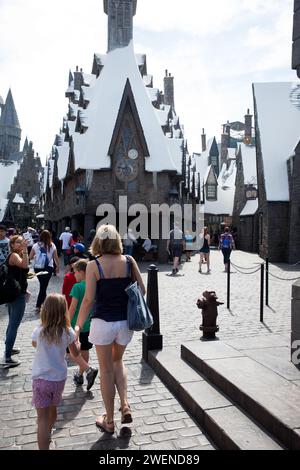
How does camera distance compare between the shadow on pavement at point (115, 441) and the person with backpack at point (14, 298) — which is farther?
the person with backpack at point (14, 298)

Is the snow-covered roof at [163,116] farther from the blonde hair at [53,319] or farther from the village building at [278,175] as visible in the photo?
the blonde hair at [53,319]

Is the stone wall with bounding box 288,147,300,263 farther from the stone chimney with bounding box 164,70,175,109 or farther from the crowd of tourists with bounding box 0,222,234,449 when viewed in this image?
the crowd of tourists with bounding box 0,222,234,449

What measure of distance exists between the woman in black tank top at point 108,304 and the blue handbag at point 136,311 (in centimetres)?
7

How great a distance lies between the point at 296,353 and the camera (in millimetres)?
4523

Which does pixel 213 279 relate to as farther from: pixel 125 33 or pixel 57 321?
pixel 125 33

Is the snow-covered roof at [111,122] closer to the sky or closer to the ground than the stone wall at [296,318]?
closer to the sky

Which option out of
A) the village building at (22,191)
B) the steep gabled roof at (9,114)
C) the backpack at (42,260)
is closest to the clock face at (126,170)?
the backpack at (42,260)

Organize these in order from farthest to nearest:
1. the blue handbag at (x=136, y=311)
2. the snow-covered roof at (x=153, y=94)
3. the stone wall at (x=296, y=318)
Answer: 1. the snow-covered roof at (x=153, y=94)
2. the stone wall at (x=296, y=318)
3. the blue handbag at (x=136, y=311)

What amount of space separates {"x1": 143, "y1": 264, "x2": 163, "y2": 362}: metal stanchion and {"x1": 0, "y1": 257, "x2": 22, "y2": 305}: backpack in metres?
1.83

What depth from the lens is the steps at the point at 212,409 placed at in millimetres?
3131

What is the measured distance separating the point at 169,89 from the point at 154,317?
34201mm

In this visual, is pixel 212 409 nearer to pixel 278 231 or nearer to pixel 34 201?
pixel 278 231

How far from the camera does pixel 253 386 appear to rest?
12.5ft

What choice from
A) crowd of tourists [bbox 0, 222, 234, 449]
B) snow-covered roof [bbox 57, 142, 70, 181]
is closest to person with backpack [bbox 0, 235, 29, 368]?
crowd of tourists [bbox 0, 222, 234, 449]
